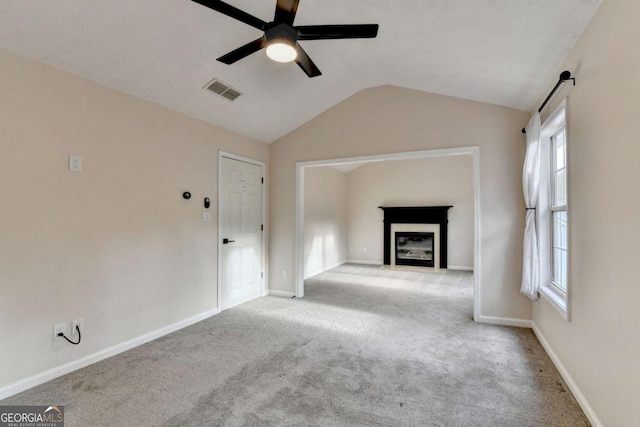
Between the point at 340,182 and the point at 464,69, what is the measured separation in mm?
5062

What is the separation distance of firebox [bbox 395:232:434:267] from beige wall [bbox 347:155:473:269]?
1.46ft

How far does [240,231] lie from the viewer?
13.7 ft

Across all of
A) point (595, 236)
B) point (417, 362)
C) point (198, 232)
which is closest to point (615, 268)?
point (595, 236)

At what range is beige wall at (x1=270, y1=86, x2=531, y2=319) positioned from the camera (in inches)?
131

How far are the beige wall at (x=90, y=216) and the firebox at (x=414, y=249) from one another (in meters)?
5.28

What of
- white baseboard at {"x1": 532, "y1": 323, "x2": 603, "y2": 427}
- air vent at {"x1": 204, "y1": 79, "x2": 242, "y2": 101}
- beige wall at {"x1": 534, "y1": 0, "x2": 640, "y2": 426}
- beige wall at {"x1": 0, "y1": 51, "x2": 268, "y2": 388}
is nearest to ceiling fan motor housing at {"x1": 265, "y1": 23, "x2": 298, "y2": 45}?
air vent at {"x1": 204, "y1": 79, "x2": 242, "y2": 101}

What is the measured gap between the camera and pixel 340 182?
7781 millimetres

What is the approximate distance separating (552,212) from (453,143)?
131cm

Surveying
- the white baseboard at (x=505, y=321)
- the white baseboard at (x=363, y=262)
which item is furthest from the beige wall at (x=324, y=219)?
the white baseboard at (x=505, y=321)

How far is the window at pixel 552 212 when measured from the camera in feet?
8.56

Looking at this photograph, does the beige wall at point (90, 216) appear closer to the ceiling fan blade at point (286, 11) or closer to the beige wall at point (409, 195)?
the ceiling fan blade at point (286, 11)

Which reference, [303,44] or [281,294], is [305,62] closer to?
[303,44]

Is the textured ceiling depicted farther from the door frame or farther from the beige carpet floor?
the beige carpet floor

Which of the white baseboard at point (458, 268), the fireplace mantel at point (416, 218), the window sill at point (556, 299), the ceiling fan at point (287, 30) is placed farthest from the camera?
the fireplace mantel at point (416, 218)
